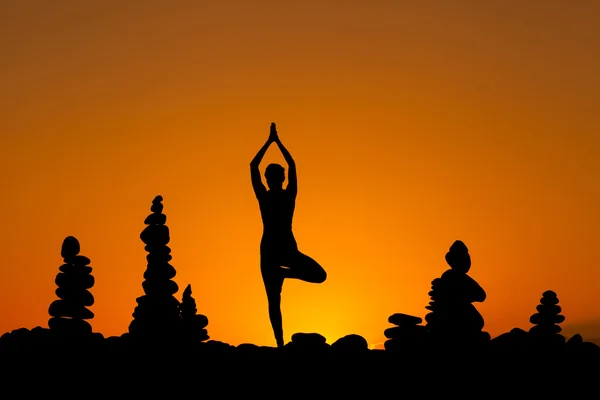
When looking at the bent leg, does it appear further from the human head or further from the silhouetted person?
the human head

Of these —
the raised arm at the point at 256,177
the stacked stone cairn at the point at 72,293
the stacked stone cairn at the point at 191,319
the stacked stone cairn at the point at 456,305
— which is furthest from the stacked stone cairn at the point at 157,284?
the raised arm at the point at 256,177

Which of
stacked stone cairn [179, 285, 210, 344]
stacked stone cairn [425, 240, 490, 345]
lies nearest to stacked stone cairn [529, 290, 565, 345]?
stacked stone cairn [425, 240, 490, 345]

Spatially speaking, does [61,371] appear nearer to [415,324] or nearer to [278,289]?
[278,289]

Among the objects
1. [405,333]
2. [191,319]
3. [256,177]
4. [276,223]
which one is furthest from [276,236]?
[191,319]

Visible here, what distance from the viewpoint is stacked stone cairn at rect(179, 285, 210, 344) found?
49.9 meters

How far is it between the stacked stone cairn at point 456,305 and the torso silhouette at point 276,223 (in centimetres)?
498

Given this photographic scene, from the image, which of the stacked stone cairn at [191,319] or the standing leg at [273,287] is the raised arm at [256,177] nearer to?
the standing leg at [273,287]

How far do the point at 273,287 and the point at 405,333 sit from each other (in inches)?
161

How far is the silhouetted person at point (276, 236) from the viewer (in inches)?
1393

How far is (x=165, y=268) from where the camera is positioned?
161ft

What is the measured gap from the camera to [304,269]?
35094 mm

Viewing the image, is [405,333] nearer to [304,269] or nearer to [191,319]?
[304,269]

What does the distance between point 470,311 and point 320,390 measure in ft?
22.7

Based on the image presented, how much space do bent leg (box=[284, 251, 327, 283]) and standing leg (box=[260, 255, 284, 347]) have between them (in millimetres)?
248
